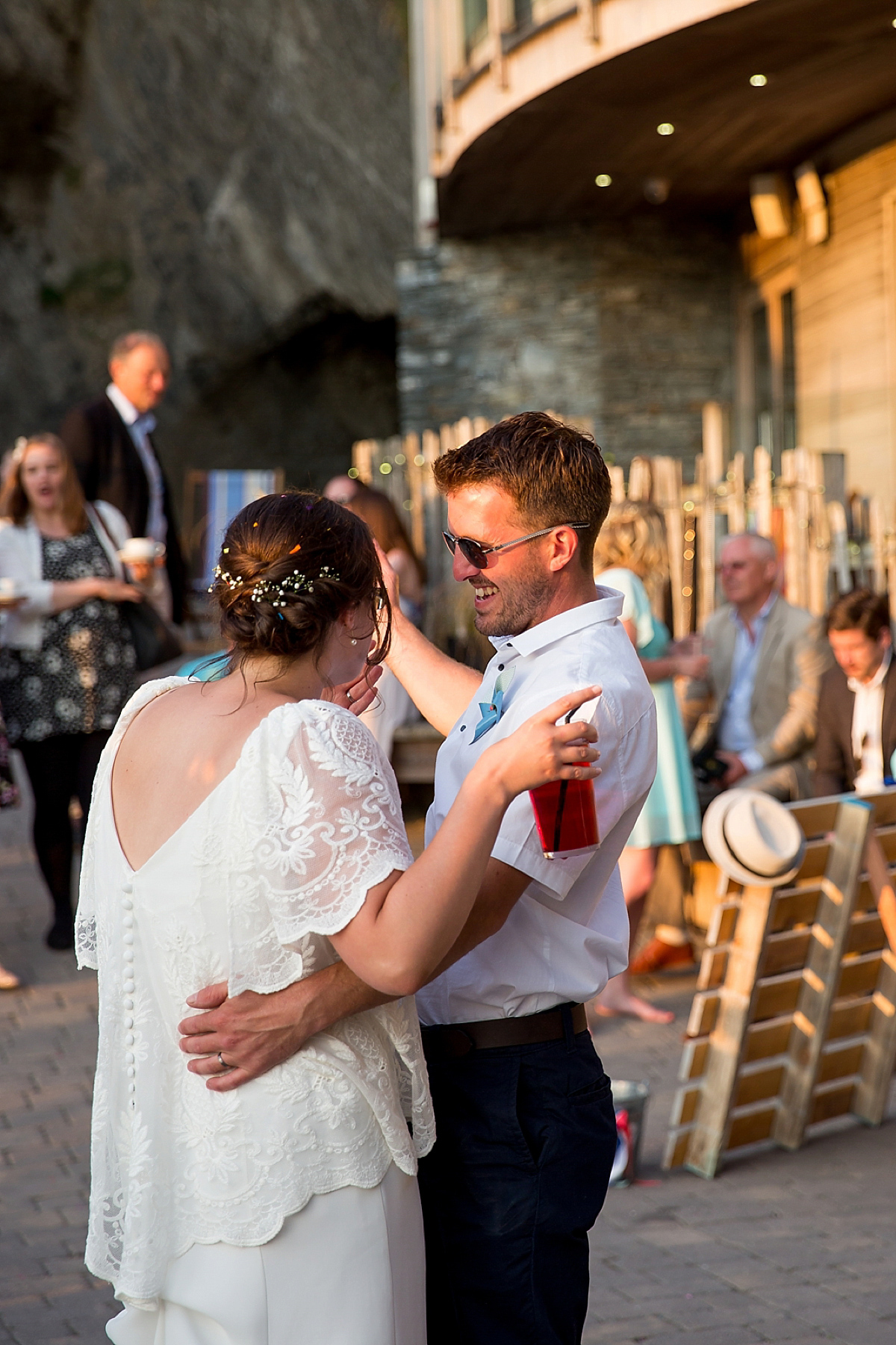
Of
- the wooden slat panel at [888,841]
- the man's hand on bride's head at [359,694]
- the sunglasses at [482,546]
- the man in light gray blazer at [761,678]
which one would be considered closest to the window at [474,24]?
the man in light gray blazer at [761,678]

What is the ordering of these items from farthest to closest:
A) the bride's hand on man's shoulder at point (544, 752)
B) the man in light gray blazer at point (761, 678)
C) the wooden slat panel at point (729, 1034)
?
the man in light gray blazer at point (761, 678), the wooden slat panel at point (729, 1034), the bride's hand on man's shoulder at point (544, 752)

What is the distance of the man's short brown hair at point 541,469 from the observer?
2223 mm

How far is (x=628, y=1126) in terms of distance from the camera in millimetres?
4129

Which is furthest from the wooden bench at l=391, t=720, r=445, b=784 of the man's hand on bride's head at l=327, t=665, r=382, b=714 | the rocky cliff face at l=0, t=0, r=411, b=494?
the rocky cliff face at l=0, t=0, r=411, b=494

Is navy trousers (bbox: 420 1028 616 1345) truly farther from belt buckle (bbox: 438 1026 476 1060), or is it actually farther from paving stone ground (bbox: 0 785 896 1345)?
paving stone ground (bbox: 0 785 896 1345)

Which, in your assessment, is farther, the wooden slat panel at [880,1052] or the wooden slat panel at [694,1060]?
the wooden slat panel at [880,1052]

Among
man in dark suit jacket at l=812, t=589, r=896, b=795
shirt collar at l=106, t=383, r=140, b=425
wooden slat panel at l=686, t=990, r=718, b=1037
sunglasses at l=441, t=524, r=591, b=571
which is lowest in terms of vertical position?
wooden slat panel at l=686, t=990, r=718, b=1037

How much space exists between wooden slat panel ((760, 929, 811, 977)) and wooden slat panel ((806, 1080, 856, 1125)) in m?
0.46

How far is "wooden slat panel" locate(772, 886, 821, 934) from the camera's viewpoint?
4.35m

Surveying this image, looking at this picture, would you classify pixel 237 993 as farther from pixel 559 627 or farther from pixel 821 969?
pixel 821 969

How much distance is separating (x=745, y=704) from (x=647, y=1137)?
2.56m

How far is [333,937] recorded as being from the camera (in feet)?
6.00

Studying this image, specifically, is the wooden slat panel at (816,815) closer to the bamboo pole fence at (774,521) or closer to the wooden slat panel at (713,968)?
the wooden slat panel at (713,968)

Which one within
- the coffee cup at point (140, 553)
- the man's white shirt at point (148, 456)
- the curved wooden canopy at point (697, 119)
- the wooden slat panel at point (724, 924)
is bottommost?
the wooden slat panel at point (724, 924)
